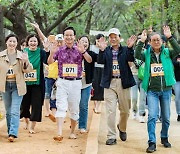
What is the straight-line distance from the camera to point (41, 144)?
27.3ft

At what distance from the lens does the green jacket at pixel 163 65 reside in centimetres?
800

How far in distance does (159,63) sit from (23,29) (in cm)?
1116

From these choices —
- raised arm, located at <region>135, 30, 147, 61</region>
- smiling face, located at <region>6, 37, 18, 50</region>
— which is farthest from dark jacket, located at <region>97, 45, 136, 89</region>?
smiling face, located at <region>6, 37, 18, 50</region>

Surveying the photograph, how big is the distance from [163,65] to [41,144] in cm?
256

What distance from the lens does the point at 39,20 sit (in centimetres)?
2281

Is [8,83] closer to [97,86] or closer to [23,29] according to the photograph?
[97,86]

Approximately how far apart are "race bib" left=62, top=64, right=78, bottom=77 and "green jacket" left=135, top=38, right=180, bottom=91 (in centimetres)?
122

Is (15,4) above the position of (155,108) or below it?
above

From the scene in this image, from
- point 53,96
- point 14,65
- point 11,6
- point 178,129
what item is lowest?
point 178,129

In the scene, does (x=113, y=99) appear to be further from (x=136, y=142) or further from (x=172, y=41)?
(x=172, y=41)

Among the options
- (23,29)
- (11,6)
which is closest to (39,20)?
(23,29)

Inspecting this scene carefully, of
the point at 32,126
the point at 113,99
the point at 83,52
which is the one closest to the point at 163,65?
the point at 113,99

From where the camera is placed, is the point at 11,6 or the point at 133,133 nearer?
the point at 133,133

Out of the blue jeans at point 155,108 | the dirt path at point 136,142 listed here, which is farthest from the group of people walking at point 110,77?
the dirt path at point 136,142
